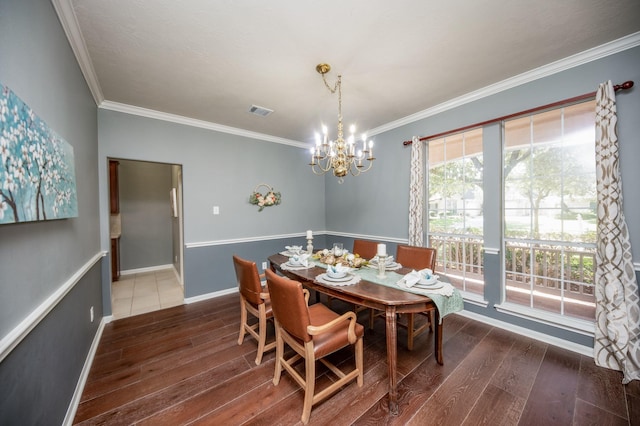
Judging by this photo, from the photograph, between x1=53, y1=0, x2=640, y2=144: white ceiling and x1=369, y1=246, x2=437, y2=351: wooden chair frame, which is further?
x1=369, y1=246, x2=437, y2=351: wooden chair frame

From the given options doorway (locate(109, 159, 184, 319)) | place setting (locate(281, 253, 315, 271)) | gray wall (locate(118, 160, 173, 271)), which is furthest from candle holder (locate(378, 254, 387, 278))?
gray wall (locate(118, 160, 173, 271))

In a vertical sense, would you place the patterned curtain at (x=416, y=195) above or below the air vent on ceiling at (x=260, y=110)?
below

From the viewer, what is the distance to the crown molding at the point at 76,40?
1.51 meters

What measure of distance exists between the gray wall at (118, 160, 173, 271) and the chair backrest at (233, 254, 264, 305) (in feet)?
13.7

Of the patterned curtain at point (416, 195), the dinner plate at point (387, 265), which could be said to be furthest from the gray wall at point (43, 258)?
the patterned curtain at point (416, 195)

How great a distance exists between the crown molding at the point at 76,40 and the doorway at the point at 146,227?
7.25 feet

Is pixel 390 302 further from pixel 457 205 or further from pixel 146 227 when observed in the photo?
pixel 146 227

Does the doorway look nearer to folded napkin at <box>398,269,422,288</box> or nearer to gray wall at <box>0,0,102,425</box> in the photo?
gray wall at <box>0,0,102,425</box>

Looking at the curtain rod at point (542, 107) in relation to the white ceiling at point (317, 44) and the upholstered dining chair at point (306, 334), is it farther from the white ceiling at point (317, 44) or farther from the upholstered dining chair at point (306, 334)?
the upholstered dining chair at point (306, 334)

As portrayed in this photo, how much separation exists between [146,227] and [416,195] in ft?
18.3

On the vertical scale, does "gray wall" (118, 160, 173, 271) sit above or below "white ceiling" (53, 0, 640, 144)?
below

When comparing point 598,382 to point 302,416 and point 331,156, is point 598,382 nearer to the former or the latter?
point 302,416

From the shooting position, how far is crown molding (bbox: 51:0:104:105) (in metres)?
1.51

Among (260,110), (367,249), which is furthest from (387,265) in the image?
(260,110)
